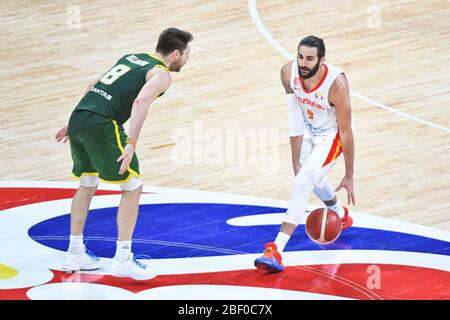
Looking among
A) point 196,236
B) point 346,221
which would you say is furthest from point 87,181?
point 346,221

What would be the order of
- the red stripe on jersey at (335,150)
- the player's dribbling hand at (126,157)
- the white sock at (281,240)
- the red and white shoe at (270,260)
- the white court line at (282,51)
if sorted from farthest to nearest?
the white court line at (282,51), the red stripe on jersey at (335,150), the white sock at (281,240), the red and white shoe at (270,260), the player's dribbling hand at (126,157)

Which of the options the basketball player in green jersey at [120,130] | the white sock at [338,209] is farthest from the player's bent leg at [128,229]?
the white sock at [338,209]

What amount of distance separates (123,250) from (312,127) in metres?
1.86

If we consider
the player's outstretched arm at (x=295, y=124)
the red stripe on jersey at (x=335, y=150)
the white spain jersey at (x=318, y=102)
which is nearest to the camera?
the white spain jersey at (x=318, y=102)

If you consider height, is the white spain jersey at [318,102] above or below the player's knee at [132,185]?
above

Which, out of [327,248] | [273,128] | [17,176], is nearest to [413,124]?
[273,128]

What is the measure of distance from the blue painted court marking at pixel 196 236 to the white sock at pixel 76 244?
416mm

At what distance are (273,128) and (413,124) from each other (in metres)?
1.48

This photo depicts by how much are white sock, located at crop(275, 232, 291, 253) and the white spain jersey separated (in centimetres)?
92

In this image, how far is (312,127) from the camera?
30.2 feet

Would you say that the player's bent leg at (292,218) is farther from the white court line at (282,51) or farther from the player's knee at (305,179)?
the white court line at (282,51)

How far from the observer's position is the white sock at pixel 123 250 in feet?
27.8

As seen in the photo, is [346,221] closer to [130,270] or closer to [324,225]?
[324,225]

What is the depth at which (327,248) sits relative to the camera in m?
9.27
